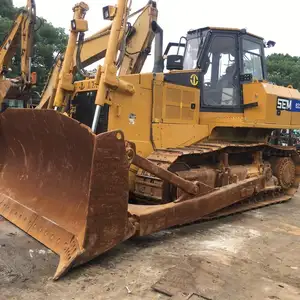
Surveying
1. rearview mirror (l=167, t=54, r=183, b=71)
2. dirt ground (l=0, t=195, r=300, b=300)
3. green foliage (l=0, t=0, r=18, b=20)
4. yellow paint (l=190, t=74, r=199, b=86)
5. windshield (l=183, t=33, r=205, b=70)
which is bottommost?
dirt ground (l=0, t=195, r=300, b=300)

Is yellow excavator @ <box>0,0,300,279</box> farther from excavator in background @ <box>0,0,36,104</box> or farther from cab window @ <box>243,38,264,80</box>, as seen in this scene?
excavator in background @ <box>0,0,36,104</box>

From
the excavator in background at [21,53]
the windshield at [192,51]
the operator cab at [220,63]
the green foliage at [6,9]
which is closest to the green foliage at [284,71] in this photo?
the green foliage at [6,9]

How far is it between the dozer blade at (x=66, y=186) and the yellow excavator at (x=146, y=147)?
0.04 ft

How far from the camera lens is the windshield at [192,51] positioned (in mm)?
6391

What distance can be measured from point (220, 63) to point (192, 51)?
0.53m

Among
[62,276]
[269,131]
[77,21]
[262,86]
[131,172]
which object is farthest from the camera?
[269,131]

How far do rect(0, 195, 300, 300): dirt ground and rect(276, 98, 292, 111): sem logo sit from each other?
8.33 feet

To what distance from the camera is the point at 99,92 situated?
493cm

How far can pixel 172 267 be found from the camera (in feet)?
12.8

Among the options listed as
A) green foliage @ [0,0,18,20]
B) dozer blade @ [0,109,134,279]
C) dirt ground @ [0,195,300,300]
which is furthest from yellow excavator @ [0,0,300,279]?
green foliage @ [0,0,18,20]

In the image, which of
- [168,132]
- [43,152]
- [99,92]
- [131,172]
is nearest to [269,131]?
[168,132]

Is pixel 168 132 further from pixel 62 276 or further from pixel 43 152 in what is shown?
pixel 62 276

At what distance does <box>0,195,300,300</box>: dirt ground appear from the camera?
337cm

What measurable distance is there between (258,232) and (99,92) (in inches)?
116
